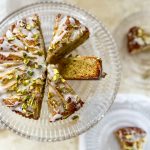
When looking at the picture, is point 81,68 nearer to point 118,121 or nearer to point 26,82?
point 26,82

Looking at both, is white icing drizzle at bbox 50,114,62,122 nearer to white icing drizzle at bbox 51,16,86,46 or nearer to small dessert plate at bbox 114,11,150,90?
white icing drizzle at bbox 51,16,86,46

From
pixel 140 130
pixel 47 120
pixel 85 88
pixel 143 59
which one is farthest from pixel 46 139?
pixel 143 59

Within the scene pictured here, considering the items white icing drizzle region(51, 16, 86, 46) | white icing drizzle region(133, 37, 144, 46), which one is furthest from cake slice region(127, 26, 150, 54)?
white icing drizzle region(51, 16, 86, 46)

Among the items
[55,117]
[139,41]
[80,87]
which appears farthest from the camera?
[139,41]

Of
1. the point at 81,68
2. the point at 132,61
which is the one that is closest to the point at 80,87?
the point at 81,68

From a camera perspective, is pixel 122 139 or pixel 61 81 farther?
pixel 122 139

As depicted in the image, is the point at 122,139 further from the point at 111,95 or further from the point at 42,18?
the point at 42,18
